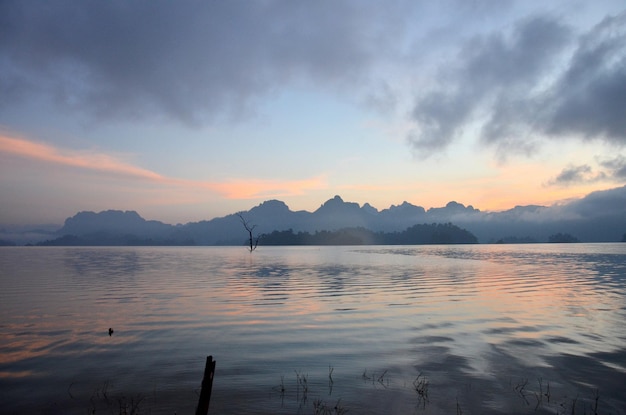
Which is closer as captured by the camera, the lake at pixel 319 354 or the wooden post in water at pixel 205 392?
the wooden post in water at pixel 205 392

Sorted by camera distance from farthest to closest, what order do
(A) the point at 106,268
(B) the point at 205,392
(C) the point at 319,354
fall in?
1. (A) the point at 106,268
2. (C) the point at 319,354
3. (B) the point at 205,392

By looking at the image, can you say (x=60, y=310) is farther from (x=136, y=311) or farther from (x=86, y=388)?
(x=86, y=388)

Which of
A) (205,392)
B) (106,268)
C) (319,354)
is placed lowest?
(106,268)

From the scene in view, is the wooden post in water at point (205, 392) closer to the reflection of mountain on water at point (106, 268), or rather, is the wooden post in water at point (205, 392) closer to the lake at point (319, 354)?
the lake at point (319, 354)

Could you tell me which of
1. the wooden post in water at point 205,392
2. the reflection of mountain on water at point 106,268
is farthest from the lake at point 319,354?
the reflection of mountain on water at point 106,268

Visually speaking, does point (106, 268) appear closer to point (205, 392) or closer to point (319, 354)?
point (319, 354)

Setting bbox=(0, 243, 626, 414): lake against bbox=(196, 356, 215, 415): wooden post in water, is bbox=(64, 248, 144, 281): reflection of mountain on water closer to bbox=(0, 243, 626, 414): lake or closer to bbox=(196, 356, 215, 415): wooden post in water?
bbox=(0, 243, 626, 414): lake

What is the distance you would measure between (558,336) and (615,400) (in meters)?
7.91

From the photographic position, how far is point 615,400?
1092 cm

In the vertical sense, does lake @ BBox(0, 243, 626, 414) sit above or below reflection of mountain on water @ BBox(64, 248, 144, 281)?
above

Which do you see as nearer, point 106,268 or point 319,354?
point 319,354

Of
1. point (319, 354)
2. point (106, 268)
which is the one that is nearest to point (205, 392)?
point (319, 354)

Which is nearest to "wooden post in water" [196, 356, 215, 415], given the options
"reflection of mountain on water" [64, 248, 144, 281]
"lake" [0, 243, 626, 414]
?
"lake" [0, 243, 626, 414]

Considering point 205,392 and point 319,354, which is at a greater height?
point 205,392
